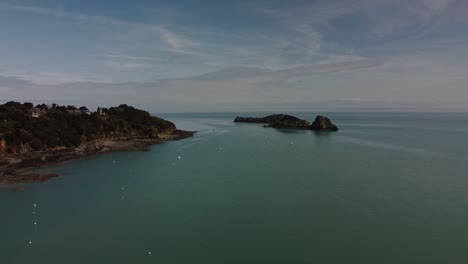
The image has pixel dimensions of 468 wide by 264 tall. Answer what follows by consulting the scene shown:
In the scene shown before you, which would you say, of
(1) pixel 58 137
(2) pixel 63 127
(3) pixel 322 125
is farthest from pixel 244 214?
(3) pixel 322 125

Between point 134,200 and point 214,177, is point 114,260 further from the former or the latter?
point 214,177

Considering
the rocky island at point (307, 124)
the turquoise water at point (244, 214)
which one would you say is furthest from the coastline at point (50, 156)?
the rocky island at point (307, 124)

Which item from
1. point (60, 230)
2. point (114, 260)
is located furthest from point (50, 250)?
point (114, 260)

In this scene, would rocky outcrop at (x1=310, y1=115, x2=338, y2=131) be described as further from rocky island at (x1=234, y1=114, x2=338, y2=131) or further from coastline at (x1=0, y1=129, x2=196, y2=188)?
coastline at (x1=0, y1=129, x2=196, y2=188)

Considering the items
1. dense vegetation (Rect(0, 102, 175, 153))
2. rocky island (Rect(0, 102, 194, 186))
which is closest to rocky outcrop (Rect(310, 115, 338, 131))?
rocky island (Rect(0, 102, 194, 186))

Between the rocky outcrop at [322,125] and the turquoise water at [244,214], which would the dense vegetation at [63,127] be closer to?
the turquoise water at [244,214]

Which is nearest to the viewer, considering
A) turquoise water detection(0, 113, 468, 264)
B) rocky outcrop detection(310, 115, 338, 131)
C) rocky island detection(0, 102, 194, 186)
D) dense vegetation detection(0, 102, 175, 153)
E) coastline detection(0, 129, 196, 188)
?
turquoise water detection(0, 113, 468, 264)
